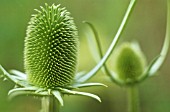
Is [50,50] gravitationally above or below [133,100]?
above

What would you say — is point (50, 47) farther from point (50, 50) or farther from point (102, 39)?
point (102, 39)

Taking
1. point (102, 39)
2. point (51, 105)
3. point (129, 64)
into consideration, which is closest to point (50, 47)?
point (51, 105)

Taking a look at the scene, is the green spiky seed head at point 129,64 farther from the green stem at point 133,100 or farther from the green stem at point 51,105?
the green stem at point 51,105

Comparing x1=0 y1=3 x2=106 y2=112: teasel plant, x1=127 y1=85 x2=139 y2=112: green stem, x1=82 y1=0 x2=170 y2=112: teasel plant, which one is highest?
x1=0 y1=3 x2=106 y2=112: teasel plant

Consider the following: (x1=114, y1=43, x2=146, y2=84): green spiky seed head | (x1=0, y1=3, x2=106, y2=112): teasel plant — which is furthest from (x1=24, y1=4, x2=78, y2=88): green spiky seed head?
(x1=114, y1=43, x2=146, y2=84): green spiky seed head

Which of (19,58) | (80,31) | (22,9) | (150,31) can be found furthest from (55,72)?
(150,31)

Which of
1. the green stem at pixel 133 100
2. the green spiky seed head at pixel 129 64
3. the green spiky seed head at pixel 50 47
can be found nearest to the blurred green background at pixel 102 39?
the green spiky seed head at pixel 129 64

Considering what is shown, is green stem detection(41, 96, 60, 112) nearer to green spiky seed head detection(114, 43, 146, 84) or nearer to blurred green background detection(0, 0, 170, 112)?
green spiky seed head detection(114, 43, 146, 84)
